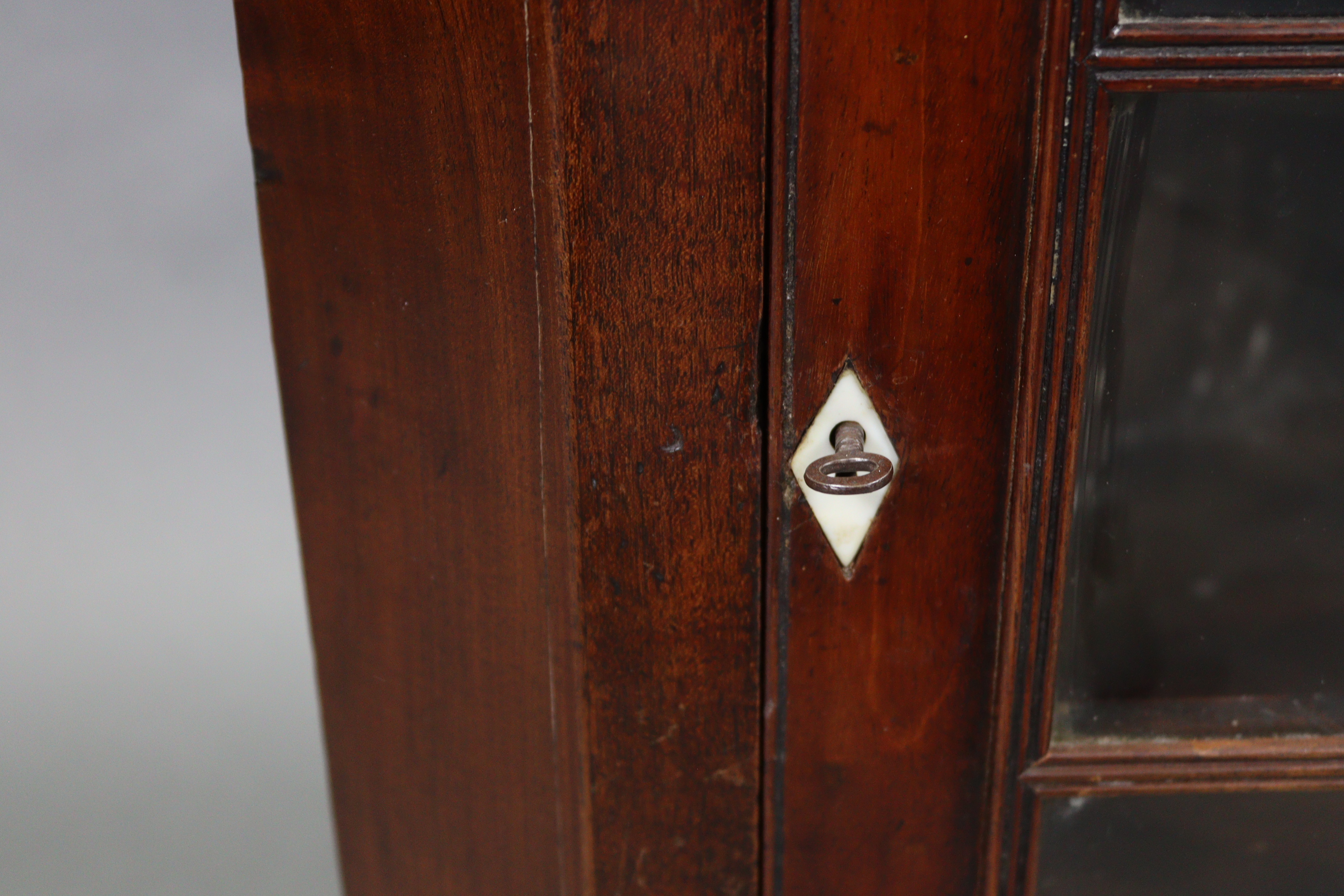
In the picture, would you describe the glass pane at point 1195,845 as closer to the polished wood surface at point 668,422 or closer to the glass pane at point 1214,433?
the glass pane at point 1214,433

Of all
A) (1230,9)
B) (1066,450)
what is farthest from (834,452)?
(1230,9)

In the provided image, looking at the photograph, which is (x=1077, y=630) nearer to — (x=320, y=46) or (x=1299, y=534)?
(x=1299, y=534)

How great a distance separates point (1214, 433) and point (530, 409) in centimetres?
42

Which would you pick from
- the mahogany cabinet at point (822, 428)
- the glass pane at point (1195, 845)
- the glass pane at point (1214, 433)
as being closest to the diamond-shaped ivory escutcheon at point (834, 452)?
the mahogany cabinet at point (822, 428)

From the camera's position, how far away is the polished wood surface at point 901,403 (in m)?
0.64

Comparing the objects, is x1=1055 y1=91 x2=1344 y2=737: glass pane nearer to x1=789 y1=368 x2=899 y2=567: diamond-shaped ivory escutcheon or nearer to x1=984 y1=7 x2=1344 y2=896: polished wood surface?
x1=984 y1=7 x2=1344 y2=896: polished wood surface

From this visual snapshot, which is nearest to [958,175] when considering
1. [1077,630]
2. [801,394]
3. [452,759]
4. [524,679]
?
[801,394]

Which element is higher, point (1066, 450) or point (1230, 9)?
point (1230, 9)

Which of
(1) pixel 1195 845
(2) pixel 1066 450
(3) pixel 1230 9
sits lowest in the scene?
(1) pixel 1195 845

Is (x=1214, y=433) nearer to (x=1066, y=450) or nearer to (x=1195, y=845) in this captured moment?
(x=1066, y=450)

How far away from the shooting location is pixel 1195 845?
82 centimetres

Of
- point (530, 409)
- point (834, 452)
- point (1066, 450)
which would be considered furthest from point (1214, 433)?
point (530, 409)

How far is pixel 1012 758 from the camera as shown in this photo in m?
0.78

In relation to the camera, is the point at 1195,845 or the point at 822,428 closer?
the point at 822,428
